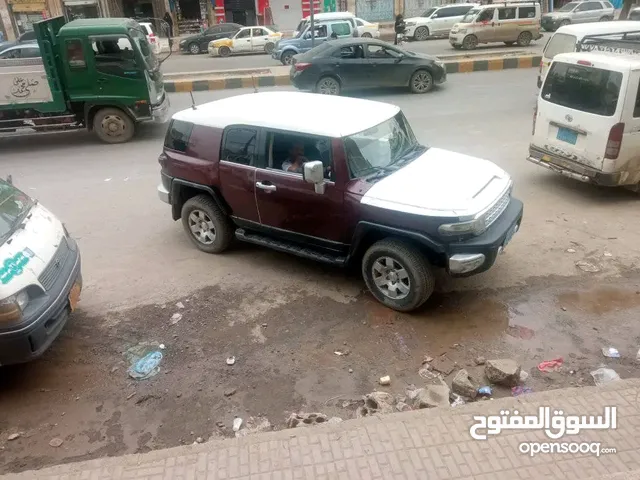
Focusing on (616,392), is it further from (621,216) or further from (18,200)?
(18,200)

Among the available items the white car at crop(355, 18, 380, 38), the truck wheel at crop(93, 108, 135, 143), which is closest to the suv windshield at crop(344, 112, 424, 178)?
the truck wheel at crop(93, 108, 135, 143)

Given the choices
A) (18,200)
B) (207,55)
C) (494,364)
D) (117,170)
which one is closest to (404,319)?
(494,364)

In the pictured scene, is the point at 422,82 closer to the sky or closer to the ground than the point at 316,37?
closer to the ground

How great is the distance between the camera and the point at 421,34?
83.2 feet

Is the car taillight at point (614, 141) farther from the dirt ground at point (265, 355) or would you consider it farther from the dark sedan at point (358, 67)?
the dark sedan at point (358, 67)

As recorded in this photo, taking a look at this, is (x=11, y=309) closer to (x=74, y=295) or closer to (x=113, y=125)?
(x=74, y=295)

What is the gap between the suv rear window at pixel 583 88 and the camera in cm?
642

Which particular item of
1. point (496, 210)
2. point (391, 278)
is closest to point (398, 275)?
point (391, 278)

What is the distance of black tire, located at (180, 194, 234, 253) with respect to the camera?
5.89m

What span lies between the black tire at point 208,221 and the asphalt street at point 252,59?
580 inches

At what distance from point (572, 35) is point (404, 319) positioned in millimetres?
8304

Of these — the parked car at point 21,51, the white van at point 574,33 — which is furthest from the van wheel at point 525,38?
the parked car at point 21,51

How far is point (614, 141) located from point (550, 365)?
368cm

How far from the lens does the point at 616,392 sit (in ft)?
11.5
